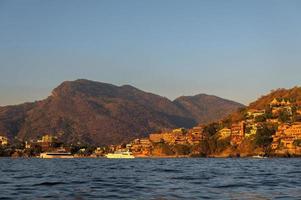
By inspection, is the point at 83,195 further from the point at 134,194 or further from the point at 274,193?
the point at 274,193

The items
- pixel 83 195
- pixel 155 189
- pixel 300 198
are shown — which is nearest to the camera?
pixel 300 198

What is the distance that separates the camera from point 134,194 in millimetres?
37875

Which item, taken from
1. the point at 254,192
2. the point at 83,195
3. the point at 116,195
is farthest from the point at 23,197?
the point at 254,192

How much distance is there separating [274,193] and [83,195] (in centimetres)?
1362

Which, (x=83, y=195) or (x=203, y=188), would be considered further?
(x=203, y=188)

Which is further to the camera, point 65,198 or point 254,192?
point 254,192

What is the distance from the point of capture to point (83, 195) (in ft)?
122

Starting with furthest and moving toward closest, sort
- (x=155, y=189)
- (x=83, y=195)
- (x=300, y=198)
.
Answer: (x=155, y=189) < (x=83, y=195) < (x=300, y=198)

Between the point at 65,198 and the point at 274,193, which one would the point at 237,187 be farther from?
the point at 65,198

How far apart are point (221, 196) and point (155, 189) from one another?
6838 mm

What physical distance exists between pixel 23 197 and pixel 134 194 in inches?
300

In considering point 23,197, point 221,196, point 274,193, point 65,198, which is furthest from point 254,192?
point 23,197

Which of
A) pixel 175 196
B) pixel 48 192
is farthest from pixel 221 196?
pixel 48 192

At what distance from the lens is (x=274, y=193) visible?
38531mm
